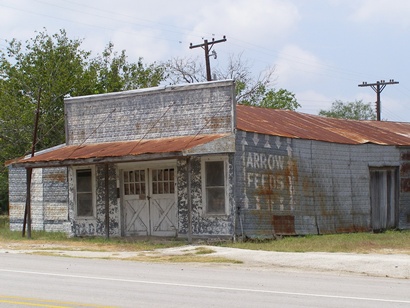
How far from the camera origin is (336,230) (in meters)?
24.8

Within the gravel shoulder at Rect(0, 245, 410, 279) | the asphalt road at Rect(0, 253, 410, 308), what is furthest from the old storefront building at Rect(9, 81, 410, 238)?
the asphalt road at Rect(0, 253, 410, 308)

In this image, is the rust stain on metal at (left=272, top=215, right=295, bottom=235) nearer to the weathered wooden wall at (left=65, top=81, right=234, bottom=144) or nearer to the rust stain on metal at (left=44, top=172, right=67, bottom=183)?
the weathered wooden wall at (left=65, top=81, right=234, bottom=144)

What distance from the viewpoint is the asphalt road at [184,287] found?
34.8 feet

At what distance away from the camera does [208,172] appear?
21875 mm

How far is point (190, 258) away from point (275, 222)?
5.08 metres

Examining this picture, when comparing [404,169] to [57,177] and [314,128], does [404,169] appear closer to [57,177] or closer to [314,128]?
[314,128]

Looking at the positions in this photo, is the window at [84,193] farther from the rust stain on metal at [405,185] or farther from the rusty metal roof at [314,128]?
the rust stain on metal at [405,185]

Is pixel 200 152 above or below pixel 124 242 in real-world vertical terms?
above

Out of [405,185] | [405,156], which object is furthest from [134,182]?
[405,156]

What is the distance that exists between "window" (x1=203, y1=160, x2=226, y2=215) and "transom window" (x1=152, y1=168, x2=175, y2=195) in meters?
1.43

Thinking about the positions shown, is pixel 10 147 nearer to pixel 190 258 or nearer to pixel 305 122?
pixel 305 122

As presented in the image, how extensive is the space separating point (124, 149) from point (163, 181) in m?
1.55

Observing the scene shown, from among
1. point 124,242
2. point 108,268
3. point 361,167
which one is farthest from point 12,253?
point 361,167

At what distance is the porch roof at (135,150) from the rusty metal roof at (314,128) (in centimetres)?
122
